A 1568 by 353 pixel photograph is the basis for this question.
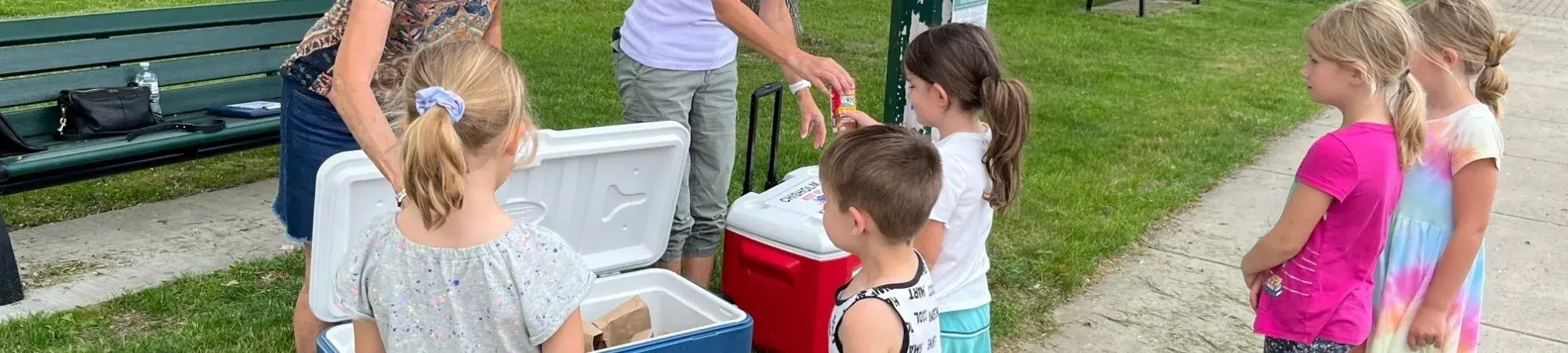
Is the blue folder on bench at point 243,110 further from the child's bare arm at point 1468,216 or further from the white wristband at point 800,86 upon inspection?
the child's bare arm at point 1468,216

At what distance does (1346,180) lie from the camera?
8.35 ft

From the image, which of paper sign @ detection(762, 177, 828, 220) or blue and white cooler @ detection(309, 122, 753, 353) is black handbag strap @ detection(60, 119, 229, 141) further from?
paper sign @ detection(762, 177, 828, 220)

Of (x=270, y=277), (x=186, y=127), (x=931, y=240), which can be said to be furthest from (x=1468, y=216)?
(x=186, y=127)

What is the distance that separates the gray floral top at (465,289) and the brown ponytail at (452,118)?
0.09m

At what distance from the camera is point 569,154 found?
284cm

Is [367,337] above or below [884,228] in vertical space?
below

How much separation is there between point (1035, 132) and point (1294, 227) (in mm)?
4411

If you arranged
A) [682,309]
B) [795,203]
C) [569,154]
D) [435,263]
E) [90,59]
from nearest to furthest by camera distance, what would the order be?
Result: [435,263], [569,154], [682,309], [795,203], [90,59]

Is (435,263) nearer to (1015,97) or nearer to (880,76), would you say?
(1015,97)

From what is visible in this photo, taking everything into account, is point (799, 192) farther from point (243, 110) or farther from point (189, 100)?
point (189, 100)

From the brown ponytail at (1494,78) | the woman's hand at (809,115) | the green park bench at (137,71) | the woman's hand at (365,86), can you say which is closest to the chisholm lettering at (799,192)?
the woman's hand at (809,115)

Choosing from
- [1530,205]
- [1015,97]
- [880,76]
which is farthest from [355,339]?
[880,76]

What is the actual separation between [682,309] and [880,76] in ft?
18.1

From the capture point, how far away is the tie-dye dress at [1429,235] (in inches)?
107
